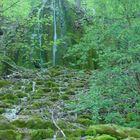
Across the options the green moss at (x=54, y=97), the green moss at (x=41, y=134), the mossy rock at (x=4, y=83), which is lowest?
the green moss at (x=41, y=134)

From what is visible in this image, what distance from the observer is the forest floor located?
5.91 m

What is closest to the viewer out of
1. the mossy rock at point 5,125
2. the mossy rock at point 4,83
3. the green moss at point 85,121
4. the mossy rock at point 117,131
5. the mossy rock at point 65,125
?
the mossy rock at point 117,131

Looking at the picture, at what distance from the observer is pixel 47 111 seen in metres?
8.01

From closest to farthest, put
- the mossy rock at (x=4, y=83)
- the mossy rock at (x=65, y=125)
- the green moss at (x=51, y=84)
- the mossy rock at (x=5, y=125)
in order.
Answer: the mossy rock at (x=5, y=125) < the mossy rock at (x=65, y=125) < the green moss at (x=51, y=84) < the mossy rock at (x=4, y=83)

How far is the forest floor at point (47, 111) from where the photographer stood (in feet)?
19.4

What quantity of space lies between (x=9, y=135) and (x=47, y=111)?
226 centimetres

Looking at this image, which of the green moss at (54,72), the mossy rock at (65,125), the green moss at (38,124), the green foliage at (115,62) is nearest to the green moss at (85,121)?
the green foliage at (115,62)

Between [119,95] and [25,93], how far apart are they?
3.14 metres

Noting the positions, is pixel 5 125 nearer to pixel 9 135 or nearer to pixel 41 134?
pixel 9 135

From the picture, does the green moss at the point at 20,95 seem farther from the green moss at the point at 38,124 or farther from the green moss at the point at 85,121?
the green moss at the point at 38,124

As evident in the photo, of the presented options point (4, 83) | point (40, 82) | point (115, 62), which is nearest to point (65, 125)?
point (115, 62)

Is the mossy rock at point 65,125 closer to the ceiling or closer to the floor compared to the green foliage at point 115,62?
closer to the floor

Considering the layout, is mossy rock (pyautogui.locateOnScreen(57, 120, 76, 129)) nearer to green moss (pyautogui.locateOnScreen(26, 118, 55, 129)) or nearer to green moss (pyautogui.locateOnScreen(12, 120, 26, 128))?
green moss (pyautogui.locateOnScreen(26, 118, 55, 129))

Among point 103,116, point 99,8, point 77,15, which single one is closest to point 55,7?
point 77,15
